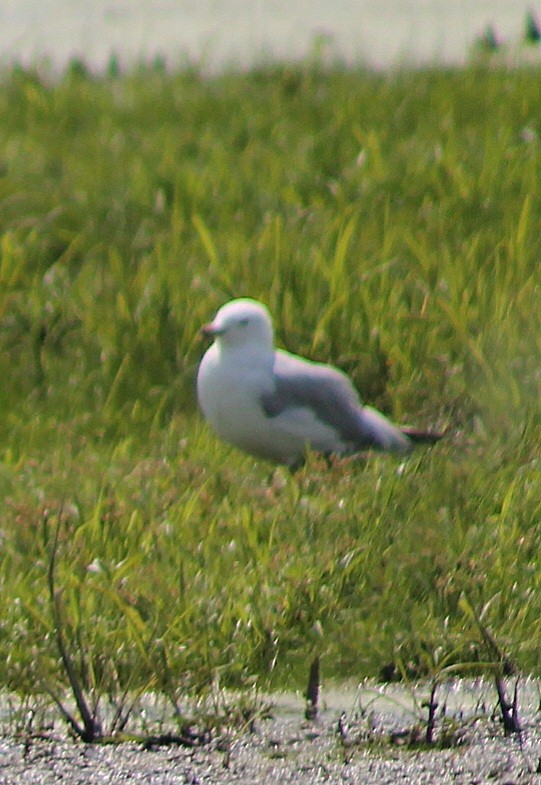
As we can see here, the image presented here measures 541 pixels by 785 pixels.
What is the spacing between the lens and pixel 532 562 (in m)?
3.66

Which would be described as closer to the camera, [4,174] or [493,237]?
[493,237]

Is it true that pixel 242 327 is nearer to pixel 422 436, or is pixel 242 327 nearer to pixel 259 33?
pixel 422 436

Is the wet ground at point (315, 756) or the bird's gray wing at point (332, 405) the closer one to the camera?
the wet ground at point (315, 756)

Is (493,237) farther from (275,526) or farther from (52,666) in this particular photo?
(52,666)

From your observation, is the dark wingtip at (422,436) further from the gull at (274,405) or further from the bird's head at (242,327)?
the bird's head at (242,327)

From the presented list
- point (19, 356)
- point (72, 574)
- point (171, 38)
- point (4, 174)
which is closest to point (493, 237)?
point (19, 356)

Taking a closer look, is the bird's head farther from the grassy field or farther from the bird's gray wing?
the grassy field

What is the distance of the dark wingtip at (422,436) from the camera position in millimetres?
4746

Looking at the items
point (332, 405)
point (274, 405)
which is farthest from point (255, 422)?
point (332, 405)

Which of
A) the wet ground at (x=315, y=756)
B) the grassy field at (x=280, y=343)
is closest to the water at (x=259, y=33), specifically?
the grassy field at (x=280, y=343)

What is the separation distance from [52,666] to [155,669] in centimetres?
24

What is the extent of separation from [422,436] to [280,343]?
32.4 inches

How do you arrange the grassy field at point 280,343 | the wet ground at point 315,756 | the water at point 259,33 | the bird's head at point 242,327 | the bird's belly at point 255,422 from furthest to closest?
the water at point 259,33, the bird's head at point 242,327, the bird's belly at point 255,422, the grassy field at point 280,343, the wet ground at point 315,756

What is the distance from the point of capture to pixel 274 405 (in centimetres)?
472
